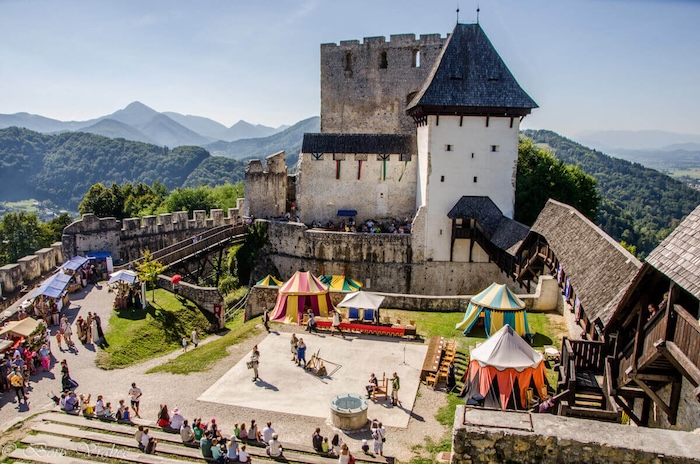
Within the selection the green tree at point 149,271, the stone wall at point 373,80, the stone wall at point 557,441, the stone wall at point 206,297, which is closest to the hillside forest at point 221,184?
the stone wall at point 373,80

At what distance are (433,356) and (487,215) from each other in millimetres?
12655

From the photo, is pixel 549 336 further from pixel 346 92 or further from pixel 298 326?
pixel 346 92

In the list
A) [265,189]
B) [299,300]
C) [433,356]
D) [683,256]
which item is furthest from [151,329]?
[683,256]

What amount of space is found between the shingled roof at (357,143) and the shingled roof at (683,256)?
2405 centimetres

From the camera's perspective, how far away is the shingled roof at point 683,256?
8102 millimetres

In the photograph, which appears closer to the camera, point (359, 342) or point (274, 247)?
point (359, 342)

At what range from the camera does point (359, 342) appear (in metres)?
20.4

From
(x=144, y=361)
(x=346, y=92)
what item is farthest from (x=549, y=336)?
(x=346, y=92)

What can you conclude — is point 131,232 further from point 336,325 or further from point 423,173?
point 423,173

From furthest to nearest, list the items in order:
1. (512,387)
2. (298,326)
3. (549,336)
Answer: (298,326) → (549,336) → (512,387)

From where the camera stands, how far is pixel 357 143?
3378 centimetres

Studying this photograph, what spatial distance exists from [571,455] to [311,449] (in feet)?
22.2

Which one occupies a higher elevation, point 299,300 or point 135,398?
point 299,300

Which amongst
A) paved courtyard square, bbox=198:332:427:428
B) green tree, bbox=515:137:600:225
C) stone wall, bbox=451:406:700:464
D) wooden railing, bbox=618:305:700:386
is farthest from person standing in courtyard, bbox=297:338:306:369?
green tree, bbox=515:137:600:225
